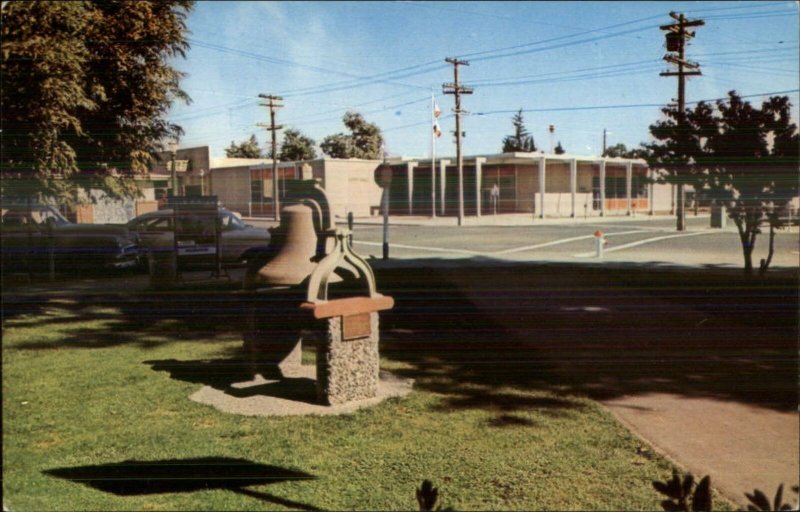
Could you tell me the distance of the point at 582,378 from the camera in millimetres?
5016

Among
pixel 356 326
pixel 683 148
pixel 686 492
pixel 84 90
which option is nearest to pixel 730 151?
pixel 683 148

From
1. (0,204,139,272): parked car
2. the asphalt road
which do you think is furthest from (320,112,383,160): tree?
the asphalt road

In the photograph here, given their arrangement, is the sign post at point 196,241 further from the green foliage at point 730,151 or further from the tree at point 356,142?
the green foliage at point 730,151

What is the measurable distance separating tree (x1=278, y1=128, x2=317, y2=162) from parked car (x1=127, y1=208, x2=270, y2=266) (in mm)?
4269

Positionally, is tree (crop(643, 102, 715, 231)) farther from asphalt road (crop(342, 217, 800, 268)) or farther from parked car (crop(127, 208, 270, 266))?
asphalt road (crop(342, 217, 800, 268))

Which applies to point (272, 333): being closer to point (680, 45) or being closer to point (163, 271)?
point (680, 45)

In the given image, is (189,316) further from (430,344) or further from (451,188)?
(451,188)

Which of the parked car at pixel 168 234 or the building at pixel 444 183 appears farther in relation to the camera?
the parked car at pixel 168 234

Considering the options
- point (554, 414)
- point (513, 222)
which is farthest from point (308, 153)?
point (513, 222)

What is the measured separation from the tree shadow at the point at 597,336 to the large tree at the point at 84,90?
306 cm

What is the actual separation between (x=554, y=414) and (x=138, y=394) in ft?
9.83

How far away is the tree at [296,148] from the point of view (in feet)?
10.7

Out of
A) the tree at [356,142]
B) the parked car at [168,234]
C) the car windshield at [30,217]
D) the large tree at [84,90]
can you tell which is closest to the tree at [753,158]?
the tree at [356,142]

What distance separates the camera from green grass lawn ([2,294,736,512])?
290 centimetres
